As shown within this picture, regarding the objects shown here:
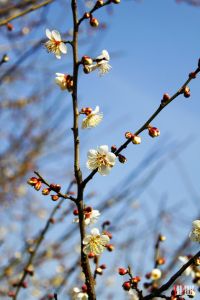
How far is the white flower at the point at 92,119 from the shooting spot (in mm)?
2237

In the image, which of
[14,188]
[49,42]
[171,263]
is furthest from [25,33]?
[171,263]

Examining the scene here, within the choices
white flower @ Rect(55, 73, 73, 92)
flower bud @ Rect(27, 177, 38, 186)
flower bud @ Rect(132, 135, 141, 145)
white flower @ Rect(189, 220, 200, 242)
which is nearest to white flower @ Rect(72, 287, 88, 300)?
white flower @ Rect(189, 220, 200, 242)

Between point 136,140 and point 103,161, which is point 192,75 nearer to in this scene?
point 136,140

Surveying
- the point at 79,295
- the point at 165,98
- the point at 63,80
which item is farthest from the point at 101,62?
the point at 79,295

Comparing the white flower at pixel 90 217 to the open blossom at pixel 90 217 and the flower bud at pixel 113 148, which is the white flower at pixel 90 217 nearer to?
the open blossom at pixel 90 217

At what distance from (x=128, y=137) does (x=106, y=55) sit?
1.62 feet

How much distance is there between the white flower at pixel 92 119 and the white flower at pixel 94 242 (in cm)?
59

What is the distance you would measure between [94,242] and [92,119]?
68 cm

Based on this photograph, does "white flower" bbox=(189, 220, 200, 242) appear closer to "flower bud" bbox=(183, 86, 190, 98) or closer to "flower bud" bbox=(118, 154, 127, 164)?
"flower bud" bbox=(118, 154, 127, 164)

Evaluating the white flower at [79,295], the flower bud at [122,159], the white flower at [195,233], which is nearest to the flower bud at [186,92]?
the flower bud at [122,159]

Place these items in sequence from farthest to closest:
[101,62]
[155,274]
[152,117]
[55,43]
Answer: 1. [155,274]
2. [55,43]
3. [101,62]
4. [152,117]

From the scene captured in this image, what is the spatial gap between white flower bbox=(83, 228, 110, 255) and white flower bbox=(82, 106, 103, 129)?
0.59m

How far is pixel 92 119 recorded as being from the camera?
2285 mm

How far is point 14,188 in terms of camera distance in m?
6.39
